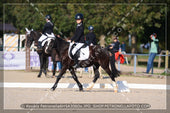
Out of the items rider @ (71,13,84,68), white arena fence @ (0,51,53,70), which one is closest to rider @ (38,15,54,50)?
rider @ (71,13,84,68)

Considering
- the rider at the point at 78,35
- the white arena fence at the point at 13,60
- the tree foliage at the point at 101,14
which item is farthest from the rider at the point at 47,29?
the tree foliage at the point at 101,14

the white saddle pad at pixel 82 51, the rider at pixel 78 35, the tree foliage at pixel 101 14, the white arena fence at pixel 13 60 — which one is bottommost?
the white arena fence at pixel 13 60

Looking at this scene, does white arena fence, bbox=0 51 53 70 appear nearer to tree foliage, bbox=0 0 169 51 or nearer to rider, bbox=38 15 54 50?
rider, bbox=38 15 54 50

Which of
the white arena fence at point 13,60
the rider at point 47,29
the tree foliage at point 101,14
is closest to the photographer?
the rider at point 47,29

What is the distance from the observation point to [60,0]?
32.9 meters

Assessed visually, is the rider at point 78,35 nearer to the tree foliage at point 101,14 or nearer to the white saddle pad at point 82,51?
the white saddle pad at point 82,51

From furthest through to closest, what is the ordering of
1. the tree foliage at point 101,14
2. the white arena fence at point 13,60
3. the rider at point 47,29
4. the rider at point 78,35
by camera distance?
the tree foliage at point 101,14 → the white arena fence at point 13,60 → the rider at point 47,29 → the rider at point 78,35

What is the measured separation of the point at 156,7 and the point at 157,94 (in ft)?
64.4

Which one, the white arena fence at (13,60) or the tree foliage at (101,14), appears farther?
the tree foliage at (101,14)

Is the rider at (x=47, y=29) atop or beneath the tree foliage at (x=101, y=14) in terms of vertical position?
beneath

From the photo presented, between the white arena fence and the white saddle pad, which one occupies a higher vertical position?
the white saddle pad

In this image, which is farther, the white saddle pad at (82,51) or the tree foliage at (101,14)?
the tree foliage at (101,14)

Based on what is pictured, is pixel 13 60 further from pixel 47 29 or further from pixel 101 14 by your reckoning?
pixel 101 14

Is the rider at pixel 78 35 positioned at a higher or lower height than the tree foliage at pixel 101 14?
lower
